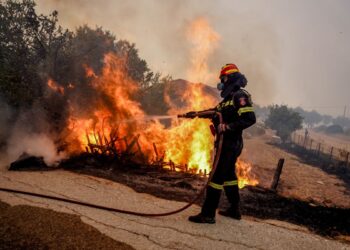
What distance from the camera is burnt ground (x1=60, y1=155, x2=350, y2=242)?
17.7 ft

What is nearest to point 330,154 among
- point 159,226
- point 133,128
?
point 133,128

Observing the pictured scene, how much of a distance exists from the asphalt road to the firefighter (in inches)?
10.3

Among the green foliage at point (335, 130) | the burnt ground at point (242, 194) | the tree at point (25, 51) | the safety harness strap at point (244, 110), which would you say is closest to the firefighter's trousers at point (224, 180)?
the safety harness strap at point (244, 110)

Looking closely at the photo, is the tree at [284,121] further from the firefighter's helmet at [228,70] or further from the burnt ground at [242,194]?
the firefighter's helmet at [228,70]

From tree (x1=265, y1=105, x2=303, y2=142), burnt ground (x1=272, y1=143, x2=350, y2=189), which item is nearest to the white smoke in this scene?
burnt ground (x1=272, y1=143, x2=350, y2=189)

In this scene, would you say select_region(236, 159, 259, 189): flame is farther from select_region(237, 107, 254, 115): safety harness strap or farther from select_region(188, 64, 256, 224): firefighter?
select_region(237, 107, 254, 115): safety harness strap

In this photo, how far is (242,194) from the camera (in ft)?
22.5

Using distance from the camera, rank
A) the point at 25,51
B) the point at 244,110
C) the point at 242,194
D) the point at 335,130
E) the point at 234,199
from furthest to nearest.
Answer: the point at 335,130, the point at 25,51, the point at 242,194, the point at 234,199, the point at 244,110

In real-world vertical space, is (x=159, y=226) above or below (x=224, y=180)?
below

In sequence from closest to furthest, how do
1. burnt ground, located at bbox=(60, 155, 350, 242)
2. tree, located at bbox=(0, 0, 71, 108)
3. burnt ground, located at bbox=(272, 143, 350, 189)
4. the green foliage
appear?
burnt ground, located at bbox=(60, 155, 350, 242) < tree, located at bbox=(0, 0, 71, 108) < burnt ground, located at bbox=(272, 143, 350, 189) < the green foliage

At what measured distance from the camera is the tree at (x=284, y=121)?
49.2 m

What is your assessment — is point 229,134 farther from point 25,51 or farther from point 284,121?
point 284,121

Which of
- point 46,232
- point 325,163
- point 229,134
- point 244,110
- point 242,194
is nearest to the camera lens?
point 46,232

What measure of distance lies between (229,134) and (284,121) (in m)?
48.6
